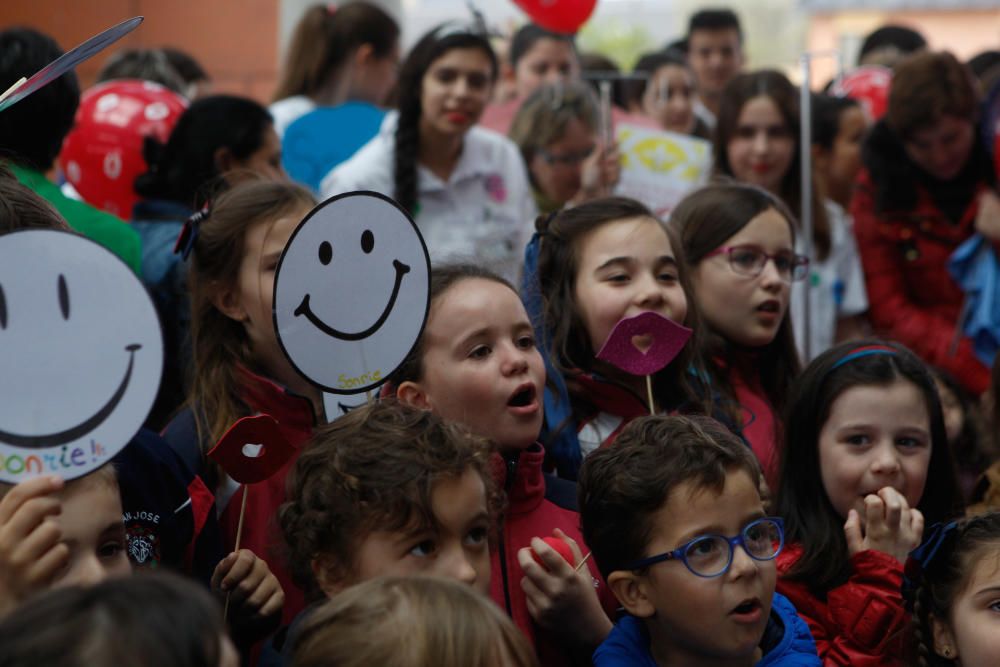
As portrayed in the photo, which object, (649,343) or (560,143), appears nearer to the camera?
(649,343)

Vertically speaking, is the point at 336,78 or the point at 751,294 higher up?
the point at 336,78

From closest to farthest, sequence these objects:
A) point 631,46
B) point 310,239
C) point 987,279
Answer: point 310,239 → point 987,279 → point 631,46

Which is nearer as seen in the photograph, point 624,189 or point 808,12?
point 624,189

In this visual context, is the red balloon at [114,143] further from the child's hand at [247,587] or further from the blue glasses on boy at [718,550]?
the blue glasses on boy at [718,550]

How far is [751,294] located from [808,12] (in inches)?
983

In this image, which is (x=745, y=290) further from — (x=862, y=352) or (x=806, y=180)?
(x=806, y=180)

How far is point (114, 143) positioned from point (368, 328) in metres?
2.41

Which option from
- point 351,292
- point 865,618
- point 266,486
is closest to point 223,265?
point 266,486

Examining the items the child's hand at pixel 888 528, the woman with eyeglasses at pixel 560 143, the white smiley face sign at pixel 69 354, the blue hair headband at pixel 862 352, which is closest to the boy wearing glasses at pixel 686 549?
the child's hand at pixel 888 528

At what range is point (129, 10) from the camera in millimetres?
9625

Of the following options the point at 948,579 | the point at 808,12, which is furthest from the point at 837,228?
the point at 808,12

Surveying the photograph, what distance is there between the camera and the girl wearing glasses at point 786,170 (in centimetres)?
535

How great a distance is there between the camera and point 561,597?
254 cm

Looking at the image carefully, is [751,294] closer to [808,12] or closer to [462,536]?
[462,536]
